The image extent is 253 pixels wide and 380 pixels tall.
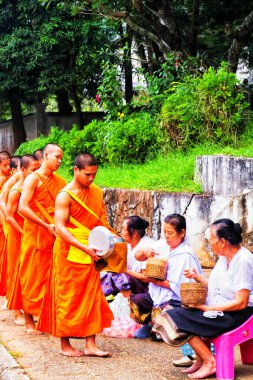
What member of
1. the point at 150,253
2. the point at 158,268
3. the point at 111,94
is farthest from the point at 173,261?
the point at 111,94

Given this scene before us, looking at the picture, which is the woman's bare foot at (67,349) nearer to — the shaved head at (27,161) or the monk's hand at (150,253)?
the monk's hand at (150,253)

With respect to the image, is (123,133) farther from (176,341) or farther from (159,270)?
(176,341)

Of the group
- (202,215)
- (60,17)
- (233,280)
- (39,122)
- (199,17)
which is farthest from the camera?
(39,122)

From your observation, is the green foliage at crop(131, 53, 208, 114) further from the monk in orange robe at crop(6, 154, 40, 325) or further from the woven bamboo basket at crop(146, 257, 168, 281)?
the woven bamboo basket at crop(146, 257, 168, 281)

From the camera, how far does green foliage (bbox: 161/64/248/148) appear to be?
13.0 meters

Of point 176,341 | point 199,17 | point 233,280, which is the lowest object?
point 176,341

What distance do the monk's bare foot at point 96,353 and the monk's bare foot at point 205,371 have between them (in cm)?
112

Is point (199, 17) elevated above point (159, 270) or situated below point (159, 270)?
above

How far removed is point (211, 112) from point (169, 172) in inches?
56.4

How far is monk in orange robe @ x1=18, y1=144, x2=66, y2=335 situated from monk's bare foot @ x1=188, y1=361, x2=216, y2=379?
2703 mm

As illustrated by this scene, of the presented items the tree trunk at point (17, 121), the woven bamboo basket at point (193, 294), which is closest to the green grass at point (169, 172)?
the woven bamboo basket at point (193, 294)

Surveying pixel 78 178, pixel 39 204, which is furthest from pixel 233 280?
pixel 39 204

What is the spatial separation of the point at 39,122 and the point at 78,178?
18.8 meters

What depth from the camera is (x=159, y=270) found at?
7.36 meters
